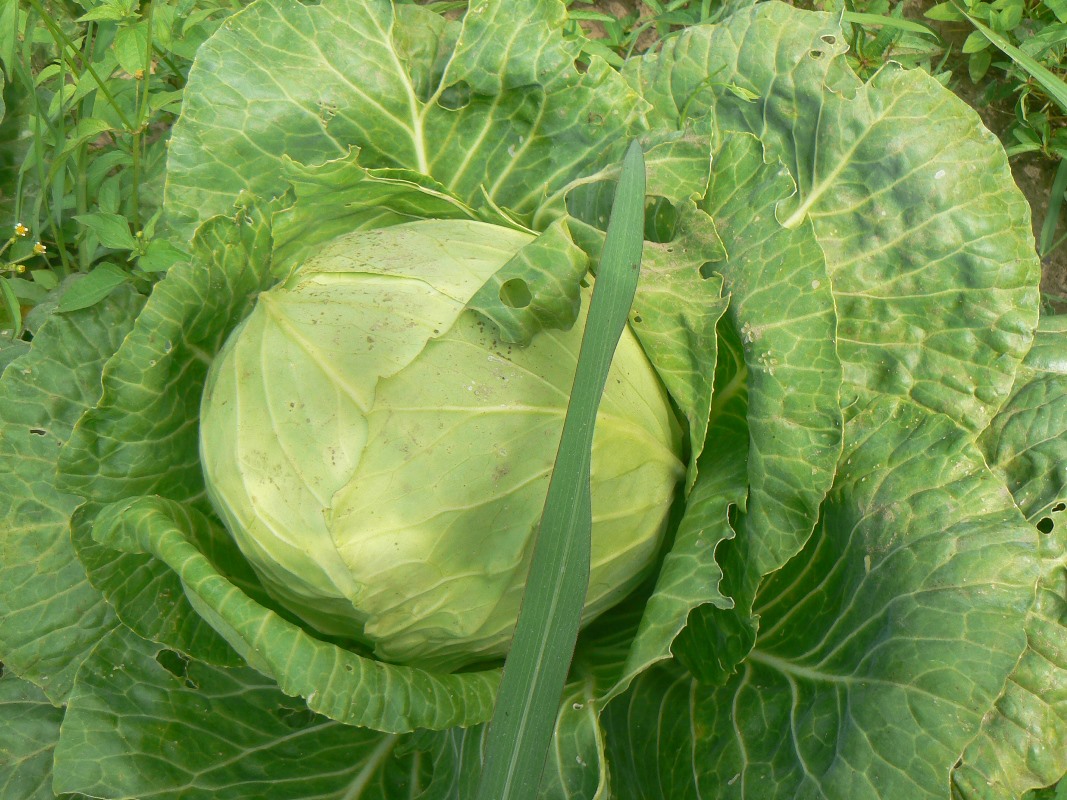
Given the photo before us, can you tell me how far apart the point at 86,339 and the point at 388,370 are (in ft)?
3.90

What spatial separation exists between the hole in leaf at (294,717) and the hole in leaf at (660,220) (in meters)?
1.33

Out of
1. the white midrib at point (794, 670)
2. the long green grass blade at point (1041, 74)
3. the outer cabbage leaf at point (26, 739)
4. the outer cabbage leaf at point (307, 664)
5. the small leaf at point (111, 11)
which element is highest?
the long green grass blade at point (1041, 74)

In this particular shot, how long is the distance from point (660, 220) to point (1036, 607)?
110 cm

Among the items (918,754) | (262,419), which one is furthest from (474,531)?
(918,754)

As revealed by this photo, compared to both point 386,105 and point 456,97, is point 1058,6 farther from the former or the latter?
point 386,105

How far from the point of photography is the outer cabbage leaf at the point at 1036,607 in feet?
5.73

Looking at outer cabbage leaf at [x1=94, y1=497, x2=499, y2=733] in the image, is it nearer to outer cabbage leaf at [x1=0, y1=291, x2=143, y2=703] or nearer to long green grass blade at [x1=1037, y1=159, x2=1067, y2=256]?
outer cabbage leaf at [x1=0, y1=291, x2=143, y2=703]

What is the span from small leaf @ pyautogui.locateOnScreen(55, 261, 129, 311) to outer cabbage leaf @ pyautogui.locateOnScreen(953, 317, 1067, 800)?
7.41ft

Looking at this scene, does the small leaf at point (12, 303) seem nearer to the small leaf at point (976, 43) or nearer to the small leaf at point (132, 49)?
the small leaf at point (132, 49)

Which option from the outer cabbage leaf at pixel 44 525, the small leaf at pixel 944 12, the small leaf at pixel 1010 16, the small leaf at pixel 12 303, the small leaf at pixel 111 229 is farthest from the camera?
the small leaf at pixel 944 12

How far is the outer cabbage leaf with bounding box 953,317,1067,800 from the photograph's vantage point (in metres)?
1.75

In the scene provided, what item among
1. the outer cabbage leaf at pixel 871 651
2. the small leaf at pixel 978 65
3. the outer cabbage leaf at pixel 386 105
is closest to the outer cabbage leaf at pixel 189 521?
the outer cabbage leaf at pixel 386 105

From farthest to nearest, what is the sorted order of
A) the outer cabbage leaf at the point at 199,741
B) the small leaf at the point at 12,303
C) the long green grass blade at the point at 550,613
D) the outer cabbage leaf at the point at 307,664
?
the small leaf at the point at 12,303 < the outer cabbage leaf at the point at 199,741 < the outer cabbage leaf at the point at 307,664 < the long green grass blade at the point at 550,613

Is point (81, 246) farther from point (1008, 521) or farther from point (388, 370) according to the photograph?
point (1008, 521)
